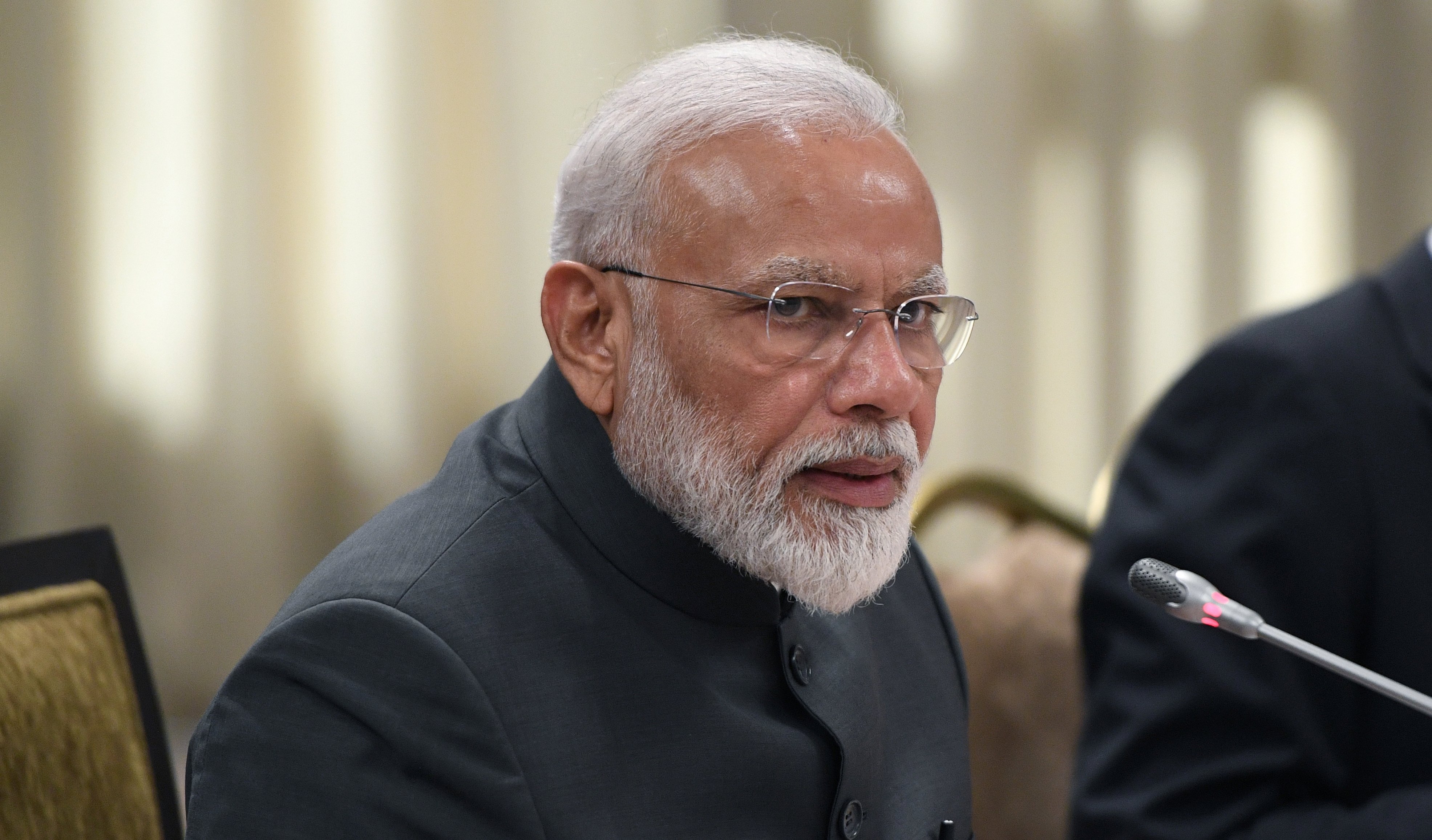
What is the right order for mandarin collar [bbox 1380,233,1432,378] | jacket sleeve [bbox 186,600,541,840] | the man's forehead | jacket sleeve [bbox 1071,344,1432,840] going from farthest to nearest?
mandarin collar [bbox 1380,233,1432,378] < jacket sleeve [bbox 1071,344,1432,840] < the man's forehead < jacket sleeve [bbox 186,600,541,840]

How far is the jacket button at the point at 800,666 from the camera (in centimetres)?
117

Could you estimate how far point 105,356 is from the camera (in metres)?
2.49

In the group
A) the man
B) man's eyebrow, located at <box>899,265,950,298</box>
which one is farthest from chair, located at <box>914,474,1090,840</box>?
man's eyebrow, located at <box>899,265,950,298</box>

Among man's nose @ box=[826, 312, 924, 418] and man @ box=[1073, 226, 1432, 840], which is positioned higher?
man's nose @ box=[826, 312, 924, 418]

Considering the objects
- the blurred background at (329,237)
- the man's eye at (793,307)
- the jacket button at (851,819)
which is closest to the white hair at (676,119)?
the man's eye at (793,307)

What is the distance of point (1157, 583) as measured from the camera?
97cm

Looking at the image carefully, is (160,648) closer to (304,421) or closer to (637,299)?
(304,421)

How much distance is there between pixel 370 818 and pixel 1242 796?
901 millimetres

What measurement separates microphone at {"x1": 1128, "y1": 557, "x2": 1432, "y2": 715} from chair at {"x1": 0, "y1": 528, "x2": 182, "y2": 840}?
89cm

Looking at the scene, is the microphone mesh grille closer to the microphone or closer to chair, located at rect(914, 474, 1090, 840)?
the microphone

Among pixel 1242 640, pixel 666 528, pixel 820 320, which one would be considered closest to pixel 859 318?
pixel 820 320

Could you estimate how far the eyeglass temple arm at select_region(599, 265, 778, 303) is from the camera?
41.4 inches

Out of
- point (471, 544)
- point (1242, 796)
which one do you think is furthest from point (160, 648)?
point (1242, 796)

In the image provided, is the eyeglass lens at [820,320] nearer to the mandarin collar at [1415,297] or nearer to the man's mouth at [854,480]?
the man's mouth at [854,480]
